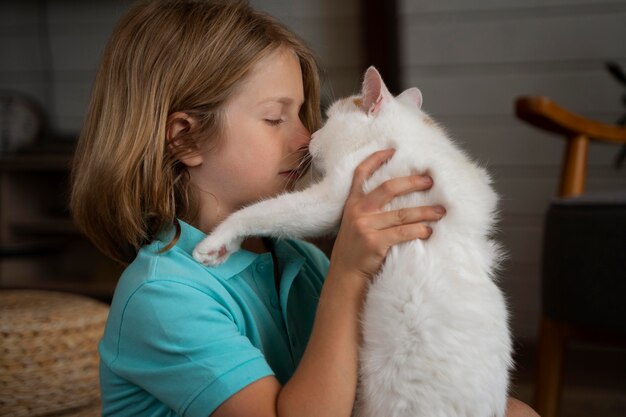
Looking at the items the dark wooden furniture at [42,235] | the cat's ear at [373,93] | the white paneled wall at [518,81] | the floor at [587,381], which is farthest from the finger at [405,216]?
the dark wooden furniture at [42,235]

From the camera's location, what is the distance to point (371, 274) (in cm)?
97

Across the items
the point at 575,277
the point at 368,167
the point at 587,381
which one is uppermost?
the point at 368,167

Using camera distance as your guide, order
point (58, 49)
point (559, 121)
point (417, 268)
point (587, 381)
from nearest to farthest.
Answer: point (417, 268) < point (559, 121) < point (587, 381) < point (58, 49)

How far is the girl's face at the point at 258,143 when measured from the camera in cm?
109

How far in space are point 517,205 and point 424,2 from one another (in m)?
0.81

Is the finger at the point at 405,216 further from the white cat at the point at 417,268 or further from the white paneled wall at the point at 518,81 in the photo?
the white paneled wall at the point at 518,81

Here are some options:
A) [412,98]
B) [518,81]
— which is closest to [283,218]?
[412,98]

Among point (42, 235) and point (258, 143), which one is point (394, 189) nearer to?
point (258, 143)

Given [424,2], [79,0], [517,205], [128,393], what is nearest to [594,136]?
[517,205]

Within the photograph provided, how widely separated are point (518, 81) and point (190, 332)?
204 centimetres

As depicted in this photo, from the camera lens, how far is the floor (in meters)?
2.10

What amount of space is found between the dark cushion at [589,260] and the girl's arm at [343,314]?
0.72 meters

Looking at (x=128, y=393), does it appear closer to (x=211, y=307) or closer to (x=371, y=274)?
(x=211, y=307)

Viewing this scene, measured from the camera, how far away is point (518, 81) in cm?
269
